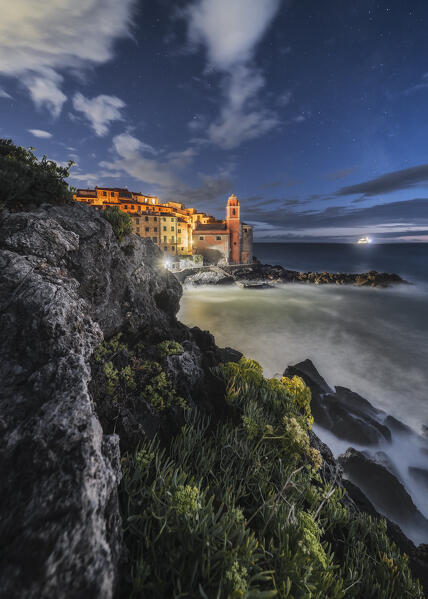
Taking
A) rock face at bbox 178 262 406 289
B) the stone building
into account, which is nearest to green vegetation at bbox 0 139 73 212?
rock face at bbox 178 262 406 289

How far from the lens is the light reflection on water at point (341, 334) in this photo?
44.7 ft

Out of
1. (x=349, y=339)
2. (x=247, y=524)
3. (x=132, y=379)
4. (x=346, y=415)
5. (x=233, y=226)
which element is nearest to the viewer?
(x=247, y=524)

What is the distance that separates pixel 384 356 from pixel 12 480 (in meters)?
21.4

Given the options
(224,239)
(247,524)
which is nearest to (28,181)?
(247,524)

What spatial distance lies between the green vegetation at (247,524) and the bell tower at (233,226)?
5328 centimetres

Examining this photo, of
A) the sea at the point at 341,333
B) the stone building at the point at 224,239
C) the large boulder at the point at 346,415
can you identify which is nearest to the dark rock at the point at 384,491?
the large boulder at the point at 346,415

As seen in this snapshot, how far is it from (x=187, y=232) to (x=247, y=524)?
56.1 m

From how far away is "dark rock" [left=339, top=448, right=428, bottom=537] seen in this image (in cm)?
661

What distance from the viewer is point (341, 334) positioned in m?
22.0

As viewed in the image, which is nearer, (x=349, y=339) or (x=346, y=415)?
(x=346, y=415)

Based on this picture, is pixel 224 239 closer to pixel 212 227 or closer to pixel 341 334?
pixel 212 227

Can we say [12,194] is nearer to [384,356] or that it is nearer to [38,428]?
[38,428]

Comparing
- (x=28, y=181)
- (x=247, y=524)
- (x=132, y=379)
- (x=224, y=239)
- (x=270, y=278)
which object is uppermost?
(x=224, y=239)

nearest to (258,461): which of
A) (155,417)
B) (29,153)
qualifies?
(155,417)
